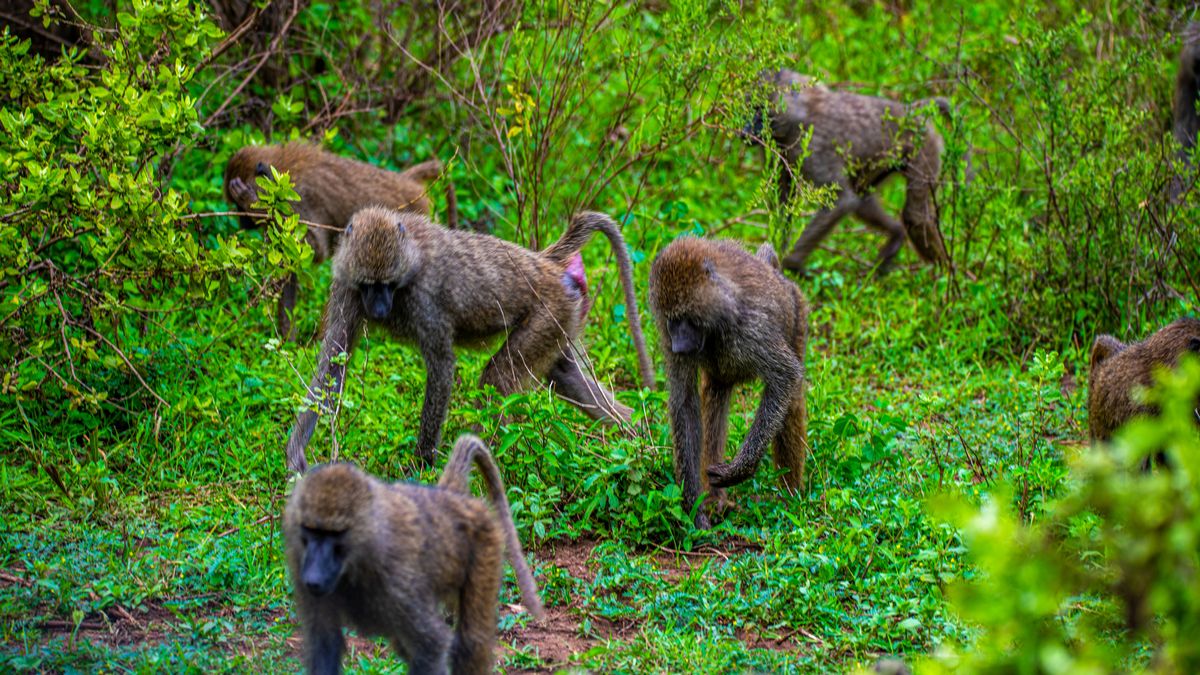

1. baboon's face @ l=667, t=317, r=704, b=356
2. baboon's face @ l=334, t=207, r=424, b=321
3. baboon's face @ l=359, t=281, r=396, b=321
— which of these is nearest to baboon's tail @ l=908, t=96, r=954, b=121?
baboon's face @ l=667, t=317, r=704, b=356

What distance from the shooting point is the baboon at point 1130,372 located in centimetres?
498

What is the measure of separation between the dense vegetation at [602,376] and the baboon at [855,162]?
0.27m

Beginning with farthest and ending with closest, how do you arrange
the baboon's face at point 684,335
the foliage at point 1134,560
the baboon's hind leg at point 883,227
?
the baboon's hind leg at point 883,227 → the baboon's face at point 684,335 → the foliage at point 1134,560

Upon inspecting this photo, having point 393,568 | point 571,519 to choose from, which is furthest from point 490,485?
point 571,519

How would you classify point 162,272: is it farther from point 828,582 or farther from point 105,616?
point 828,582

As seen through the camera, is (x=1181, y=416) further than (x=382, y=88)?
No

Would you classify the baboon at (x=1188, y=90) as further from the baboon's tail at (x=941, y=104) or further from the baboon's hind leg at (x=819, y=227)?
the baboon's hind leg at (x=819, y=227)

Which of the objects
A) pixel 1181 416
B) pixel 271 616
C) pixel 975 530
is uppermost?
pixel 1181 416

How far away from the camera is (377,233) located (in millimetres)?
5320

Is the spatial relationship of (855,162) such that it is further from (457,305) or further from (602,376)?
(457,305)

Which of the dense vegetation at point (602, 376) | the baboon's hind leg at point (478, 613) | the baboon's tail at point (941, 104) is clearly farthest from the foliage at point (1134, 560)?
the baboon's tail at point (941, 104)

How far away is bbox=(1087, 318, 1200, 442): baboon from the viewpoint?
4.98 metres

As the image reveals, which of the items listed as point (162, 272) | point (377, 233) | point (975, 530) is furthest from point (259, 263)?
point (975, 530)

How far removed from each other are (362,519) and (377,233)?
90.7 inches
